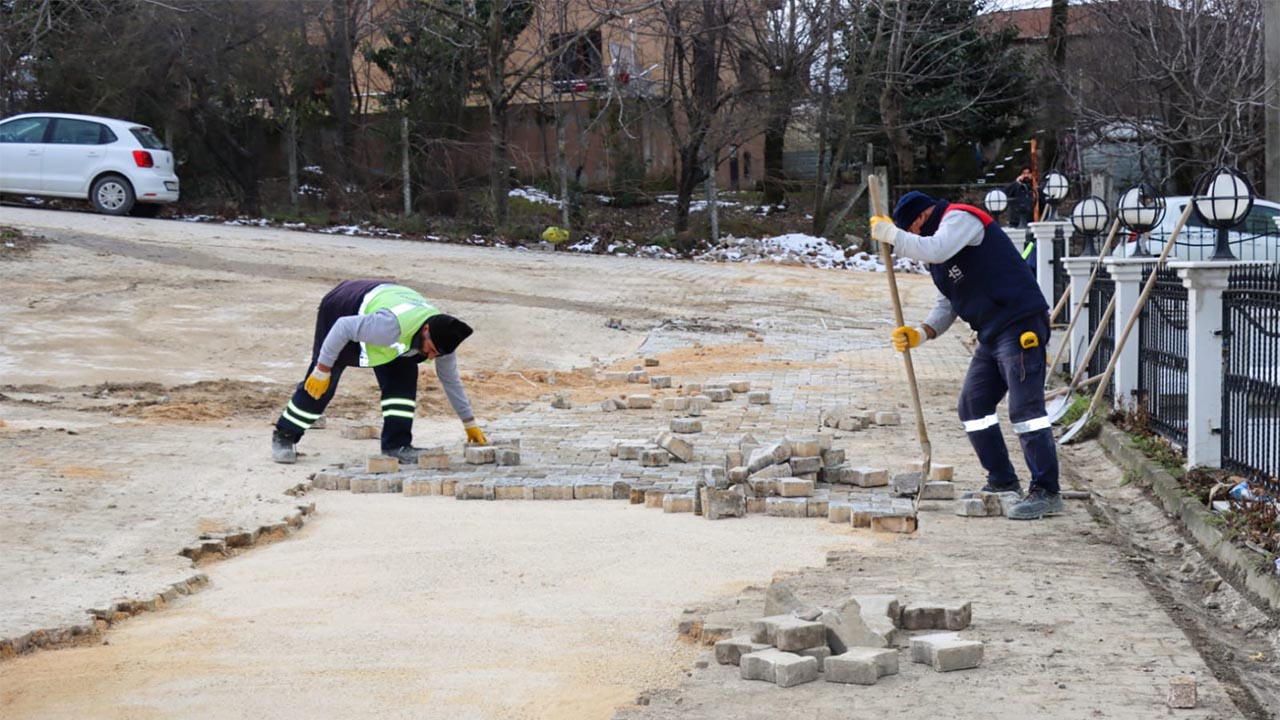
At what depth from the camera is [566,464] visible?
962 centimetres

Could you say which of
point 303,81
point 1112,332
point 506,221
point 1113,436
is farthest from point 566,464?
point 303,81

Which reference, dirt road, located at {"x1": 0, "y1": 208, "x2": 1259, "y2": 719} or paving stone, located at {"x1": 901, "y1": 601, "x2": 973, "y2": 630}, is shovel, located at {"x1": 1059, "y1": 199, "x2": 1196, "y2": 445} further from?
paving stone, located at {"x1": 901, "y1": 601, "x2": 973, "y2": 630}

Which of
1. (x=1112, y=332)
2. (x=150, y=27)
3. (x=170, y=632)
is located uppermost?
(x=150, y=27)

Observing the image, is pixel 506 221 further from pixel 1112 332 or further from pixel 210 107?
pixel 1112 332

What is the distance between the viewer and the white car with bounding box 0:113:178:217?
22.8 metres

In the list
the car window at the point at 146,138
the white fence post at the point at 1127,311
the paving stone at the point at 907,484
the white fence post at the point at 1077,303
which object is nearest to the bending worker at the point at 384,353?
the paving stone at the point at 907,484

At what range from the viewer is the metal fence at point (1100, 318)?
12.3 meters

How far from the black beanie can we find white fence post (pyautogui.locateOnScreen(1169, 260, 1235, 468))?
14.7 feet

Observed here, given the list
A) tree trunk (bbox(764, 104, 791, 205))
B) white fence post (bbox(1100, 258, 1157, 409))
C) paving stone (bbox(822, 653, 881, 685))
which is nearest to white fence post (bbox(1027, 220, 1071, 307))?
white fence post (bbox(1100, 258, 1157, 409))

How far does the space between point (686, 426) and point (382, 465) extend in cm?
266

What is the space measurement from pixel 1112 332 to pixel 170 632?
363 inches

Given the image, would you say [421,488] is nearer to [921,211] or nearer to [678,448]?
[678,448]

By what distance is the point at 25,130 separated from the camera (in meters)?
23.0

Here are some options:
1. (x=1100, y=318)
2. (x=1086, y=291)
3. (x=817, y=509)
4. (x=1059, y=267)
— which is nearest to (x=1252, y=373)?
(x=817, y=509)
